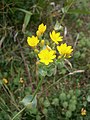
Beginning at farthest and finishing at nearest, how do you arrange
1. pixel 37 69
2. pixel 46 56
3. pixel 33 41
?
pixel 37 69 < pixel 33 41 < pixel 46 56

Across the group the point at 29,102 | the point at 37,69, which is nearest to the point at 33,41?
the point at 29,102

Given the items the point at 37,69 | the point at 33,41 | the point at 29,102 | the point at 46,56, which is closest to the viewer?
the point at 46,56

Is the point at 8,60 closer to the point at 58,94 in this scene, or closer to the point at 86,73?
the point at 58,94

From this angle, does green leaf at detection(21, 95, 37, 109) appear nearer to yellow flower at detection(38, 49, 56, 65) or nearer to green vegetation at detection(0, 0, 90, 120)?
green vegetation at detection(0, 0, 90, 120)

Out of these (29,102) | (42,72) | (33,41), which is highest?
(33,41)

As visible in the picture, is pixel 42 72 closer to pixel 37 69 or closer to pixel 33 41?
pixel 33 41

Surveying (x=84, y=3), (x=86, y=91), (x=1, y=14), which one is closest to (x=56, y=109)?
(x=86, y=91)
